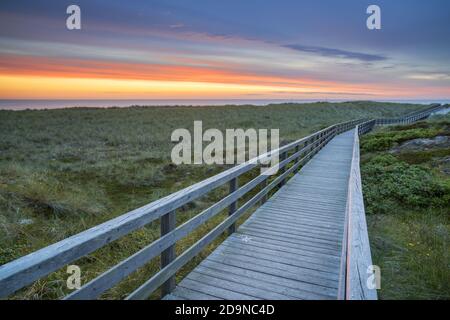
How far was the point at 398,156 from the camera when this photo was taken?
13133 millimetres

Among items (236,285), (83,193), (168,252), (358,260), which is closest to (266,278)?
(236,285)

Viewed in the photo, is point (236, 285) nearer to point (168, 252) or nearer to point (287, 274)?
point (287, 274)

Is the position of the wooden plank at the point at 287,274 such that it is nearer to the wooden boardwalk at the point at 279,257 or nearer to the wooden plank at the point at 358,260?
the wooden boardwalk at the point at 279,257

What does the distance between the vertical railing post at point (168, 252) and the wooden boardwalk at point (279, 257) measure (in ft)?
0.30

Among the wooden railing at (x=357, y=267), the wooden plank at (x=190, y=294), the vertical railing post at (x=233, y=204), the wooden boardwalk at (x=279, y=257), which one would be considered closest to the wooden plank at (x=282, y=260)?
the wooden boardwalk at (x=279, y=257)

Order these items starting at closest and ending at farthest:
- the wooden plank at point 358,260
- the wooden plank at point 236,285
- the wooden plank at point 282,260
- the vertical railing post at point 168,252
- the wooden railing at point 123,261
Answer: the wooden railing at point 123,261 → the wooden plank at point 358,260 → the vertical railing post at point 168,252 → the wooden plank at point 236,285 → the wooden plank at point 282,260

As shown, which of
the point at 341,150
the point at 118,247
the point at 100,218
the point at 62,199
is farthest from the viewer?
the point at 341,150

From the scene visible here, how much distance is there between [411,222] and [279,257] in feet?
12.3

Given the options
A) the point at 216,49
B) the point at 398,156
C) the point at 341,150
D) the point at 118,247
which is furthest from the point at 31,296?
the point at 216,49

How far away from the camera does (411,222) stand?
670 cm

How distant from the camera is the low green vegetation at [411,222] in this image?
428cm

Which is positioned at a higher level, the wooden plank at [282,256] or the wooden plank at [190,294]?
the wooden plank at [282,256]
